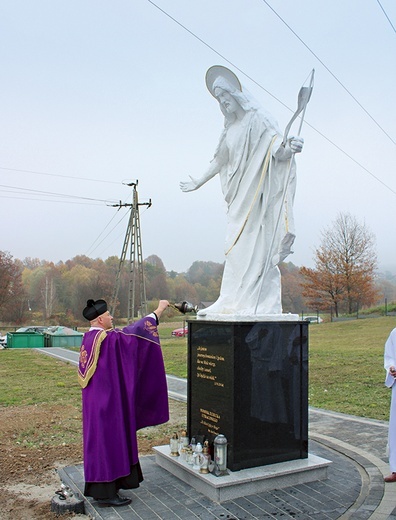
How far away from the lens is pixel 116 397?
15.8ft

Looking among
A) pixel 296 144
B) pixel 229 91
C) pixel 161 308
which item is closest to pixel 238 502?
pixel 161 308

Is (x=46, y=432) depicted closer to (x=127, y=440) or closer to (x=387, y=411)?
(x=127, y=440)

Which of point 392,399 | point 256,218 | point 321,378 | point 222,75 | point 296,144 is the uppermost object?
point 222,75

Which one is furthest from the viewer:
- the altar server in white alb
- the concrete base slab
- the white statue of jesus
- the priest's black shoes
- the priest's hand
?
the white statue of jesus

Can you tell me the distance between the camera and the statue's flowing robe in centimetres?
587

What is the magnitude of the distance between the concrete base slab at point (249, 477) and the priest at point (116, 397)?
0.58 m

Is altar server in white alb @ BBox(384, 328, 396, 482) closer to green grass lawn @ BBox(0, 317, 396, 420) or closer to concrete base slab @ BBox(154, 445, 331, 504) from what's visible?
concrete base slab @ BBox(154, 445, 331, 504)

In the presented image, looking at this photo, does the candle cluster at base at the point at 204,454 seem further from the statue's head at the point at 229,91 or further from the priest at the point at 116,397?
the statue's head at the point at 229,91

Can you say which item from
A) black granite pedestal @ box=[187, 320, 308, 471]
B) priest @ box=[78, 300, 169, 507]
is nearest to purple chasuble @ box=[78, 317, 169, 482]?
priest @ box=[78, 300, 169, 507]

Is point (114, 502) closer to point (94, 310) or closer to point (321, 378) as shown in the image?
point (94, 310)

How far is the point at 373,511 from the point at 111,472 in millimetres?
2426

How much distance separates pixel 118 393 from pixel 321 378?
897cm

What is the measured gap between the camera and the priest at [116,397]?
4.73m

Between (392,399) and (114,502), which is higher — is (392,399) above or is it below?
above
